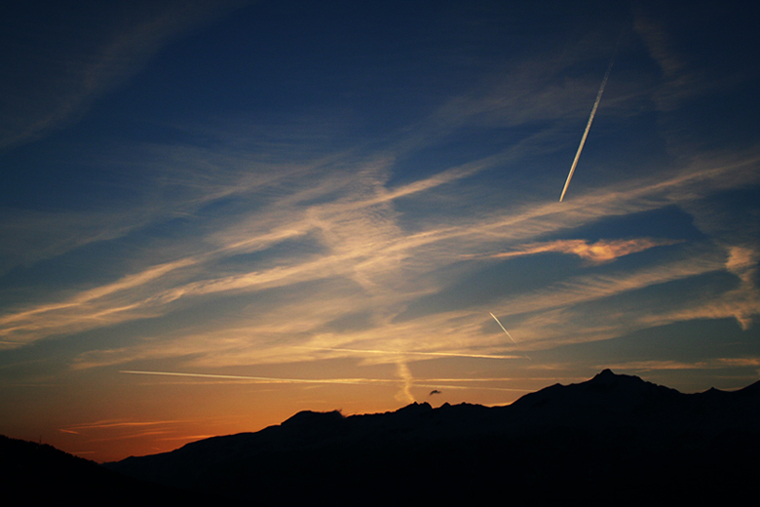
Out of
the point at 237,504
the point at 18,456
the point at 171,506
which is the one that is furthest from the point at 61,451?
the point at 237,504

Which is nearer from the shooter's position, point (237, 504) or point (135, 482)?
point (135, 482)

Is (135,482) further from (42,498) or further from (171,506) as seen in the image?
(42,498)

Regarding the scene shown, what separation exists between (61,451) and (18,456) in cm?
944

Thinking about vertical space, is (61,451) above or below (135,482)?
above

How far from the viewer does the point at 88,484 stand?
51.8 metres

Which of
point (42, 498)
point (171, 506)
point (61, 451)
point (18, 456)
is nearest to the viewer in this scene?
point (42, 498)

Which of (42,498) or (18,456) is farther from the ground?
(18,456)

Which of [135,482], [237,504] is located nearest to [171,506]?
[135,482]

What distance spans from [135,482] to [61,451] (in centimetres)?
980

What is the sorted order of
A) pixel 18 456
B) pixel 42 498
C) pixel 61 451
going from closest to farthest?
pixel 42 498, pixel 18 456, pixel 61 451

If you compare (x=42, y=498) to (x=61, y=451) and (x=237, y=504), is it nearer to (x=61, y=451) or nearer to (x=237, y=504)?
(x=61, y=451)

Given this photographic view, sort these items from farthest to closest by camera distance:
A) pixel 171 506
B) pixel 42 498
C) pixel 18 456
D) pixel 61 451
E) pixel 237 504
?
pixel 237 504 < pixel 61 451 < pixel 171 506 < pixel 18 456 < pixel 42 498

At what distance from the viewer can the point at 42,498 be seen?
44.3 m

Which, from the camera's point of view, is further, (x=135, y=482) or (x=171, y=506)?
(x=135, y=482)
